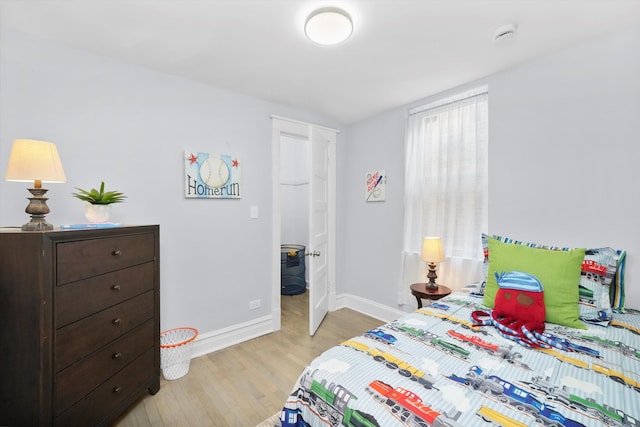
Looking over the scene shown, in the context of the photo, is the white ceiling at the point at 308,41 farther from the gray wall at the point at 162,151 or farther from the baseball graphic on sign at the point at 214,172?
the baseball graphic on sign at the point at 214,172

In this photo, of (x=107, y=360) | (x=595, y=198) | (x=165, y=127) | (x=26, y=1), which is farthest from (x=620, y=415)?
(x=26, y=1)

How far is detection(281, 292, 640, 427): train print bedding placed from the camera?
2.77ft

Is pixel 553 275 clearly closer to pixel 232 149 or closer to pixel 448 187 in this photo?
pixel 448 187

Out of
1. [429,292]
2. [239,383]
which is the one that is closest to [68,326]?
[239,383]

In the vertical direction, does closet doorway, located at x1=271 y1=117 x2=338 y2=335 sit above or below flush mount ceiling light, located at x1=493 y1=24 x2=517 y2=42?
below

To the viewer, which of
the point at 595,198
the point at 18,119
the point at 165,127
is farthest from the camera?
the point at 165,127

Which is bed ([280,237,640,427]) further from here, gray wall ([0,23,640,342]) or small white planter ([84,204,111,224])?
small white planter ([84,204,111,224])

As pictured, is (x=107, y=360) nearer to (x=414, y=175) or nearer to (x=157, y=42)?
(x=157, y=42)

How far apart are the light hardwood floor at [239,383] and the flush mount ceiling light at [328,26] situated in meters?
2.35

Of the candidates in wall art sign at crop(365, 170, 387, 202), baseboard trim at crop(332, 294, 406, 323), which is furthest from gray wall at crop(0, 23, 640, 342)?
baseboard trim at crop(332, 294, 406, 323)

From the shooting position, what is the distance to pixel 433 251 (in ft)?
7.93

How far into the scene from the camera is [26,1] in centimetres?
142

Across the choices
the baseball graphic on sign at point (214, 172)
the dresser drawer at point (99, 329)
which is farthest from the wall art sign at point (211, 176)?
the dresser drawer at point (99, 329)

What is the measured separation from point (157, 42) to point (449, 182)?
8.48 ft
